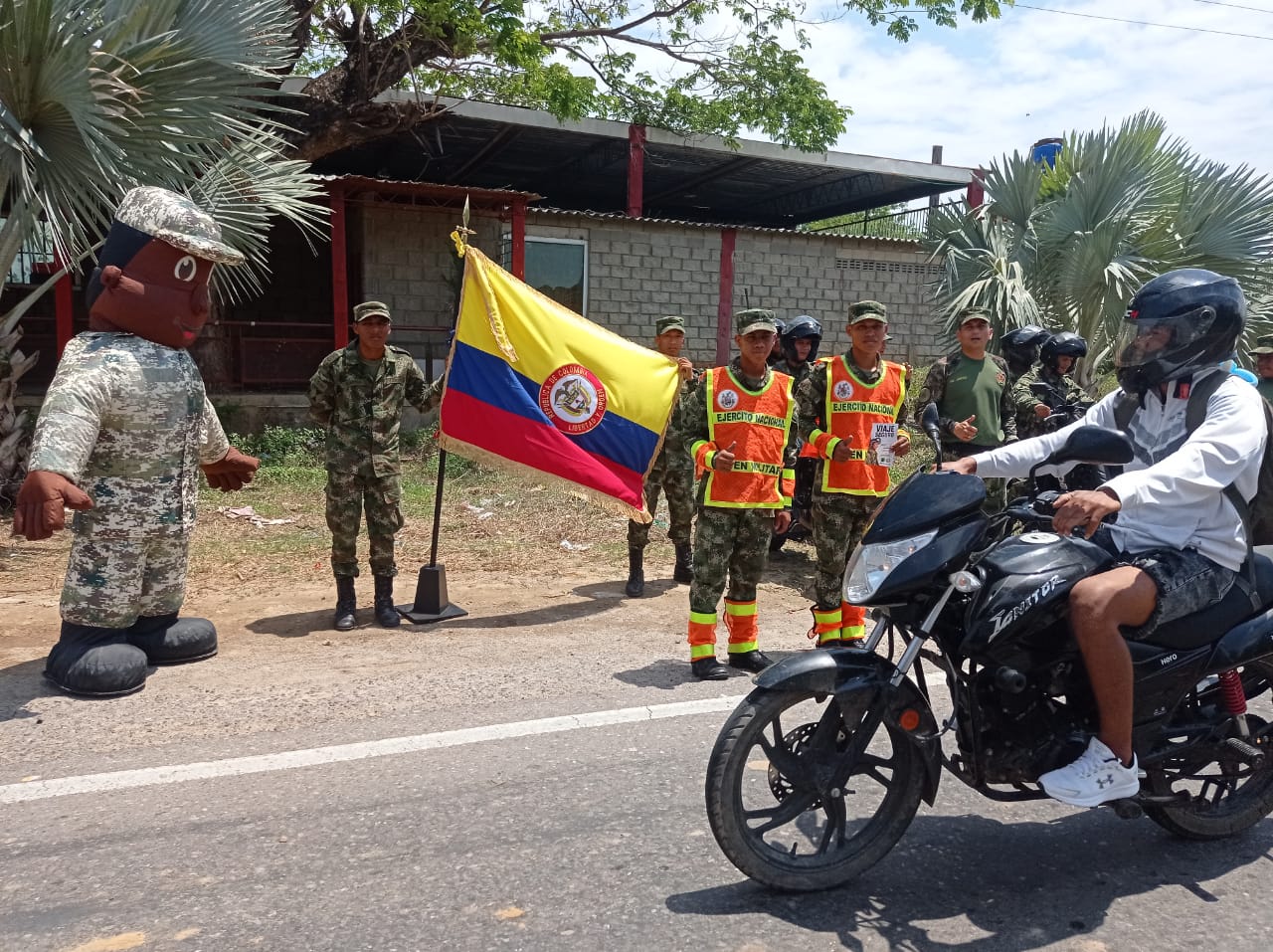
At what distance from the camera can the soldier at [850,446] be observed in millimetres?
5305

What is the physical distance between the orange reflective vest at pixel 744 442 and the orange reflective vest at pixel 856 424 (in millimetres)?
437

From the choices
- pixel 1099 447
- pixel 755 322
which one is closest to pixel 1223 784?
pixel 1099 447

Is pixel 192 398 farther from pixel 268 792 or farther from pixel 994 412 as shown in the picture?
pixel 994 412

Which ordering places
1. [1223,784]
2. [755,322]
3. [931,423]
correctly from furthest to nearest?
[755,322], [931,423], [1223,784]

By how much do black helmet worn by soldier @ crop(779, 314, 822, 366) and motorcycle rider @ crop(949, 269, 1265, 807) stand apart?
412cm

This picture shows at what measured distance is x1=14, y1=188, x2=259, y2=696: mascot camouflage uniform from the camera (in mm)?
4328

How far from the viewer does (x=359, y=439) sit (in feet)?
19.1

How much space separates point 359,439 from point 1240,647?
14.9 feet

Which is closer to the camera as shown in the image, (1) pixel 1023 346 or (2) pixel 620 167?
(1) pixel 1023 346

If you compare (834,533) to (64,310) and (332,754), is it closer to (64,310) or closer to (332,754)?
(332,754)

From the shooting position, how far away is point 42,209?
6.23 meters

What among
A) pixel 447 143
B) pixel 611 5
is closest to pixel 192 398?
pixel 611 5

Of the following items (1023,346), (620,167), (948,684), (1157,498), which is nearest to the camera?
(1157,498)

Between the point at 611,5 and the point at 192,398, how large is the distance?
11.5 meters
